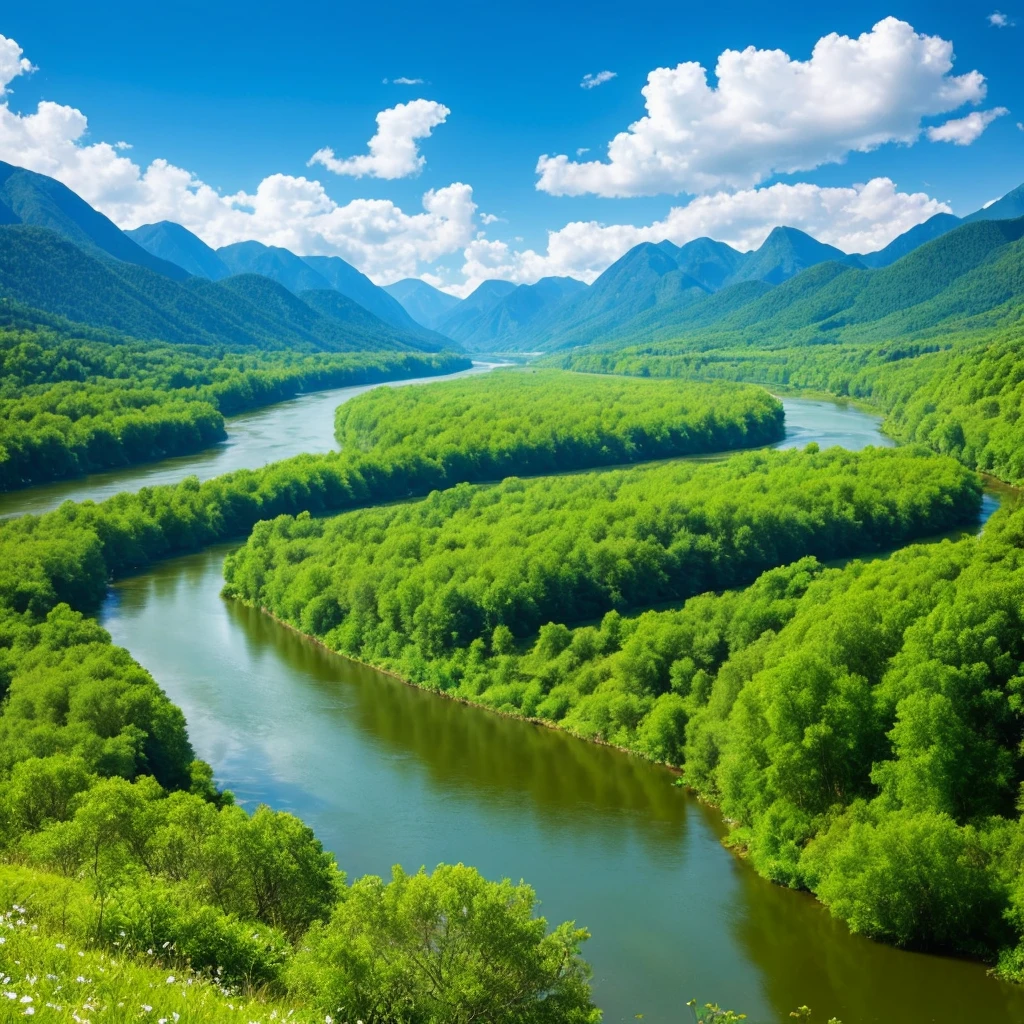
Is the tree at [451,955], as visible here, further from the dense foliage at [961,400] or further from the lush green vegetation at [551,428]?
the lush green vegetation at [551,428]

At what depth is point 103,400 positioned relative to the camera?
117812 mm

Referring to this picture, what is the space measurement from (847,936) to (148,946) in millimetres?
18698

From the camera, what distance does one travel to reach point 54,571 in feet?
183

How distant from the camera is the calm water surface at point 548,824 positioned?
24.1 meters

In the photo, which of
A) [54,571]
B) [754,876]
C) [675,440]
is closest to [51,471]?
[54,571]

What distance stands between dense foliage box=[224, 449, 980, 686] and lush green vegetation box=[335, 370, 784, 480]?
25614mm

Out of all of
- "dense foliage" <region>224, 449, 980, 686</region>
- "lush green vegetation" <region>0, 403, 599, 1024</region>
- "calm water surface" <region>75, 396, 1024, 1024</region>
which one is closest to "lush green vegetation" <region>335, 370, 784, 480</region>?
"dense foliage" <region>224, 449, 980, 686</region>

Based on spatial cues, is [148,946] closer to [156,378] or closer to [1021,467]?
[1021,467]

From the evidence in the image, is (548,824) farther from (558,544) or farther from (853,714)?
(558,544)

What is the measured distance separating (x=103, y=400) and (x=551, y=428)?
53100 mm

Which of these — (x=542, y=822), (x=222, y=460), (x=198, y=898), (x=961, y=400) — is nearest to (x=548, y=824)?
(x=542, y=822)

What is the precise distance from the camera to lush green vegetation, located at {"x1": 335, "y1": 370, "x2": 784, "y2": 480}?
102 meters

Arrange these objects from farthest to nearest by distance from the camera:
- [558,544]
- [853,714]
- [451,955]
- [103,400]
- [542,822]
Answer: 1. [103,400]
2. [558,544]
3. [542,822]
4. [853,714]
5. [451,955]

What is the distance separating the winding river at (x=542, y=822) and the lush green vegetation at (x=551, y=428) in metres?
47.4
